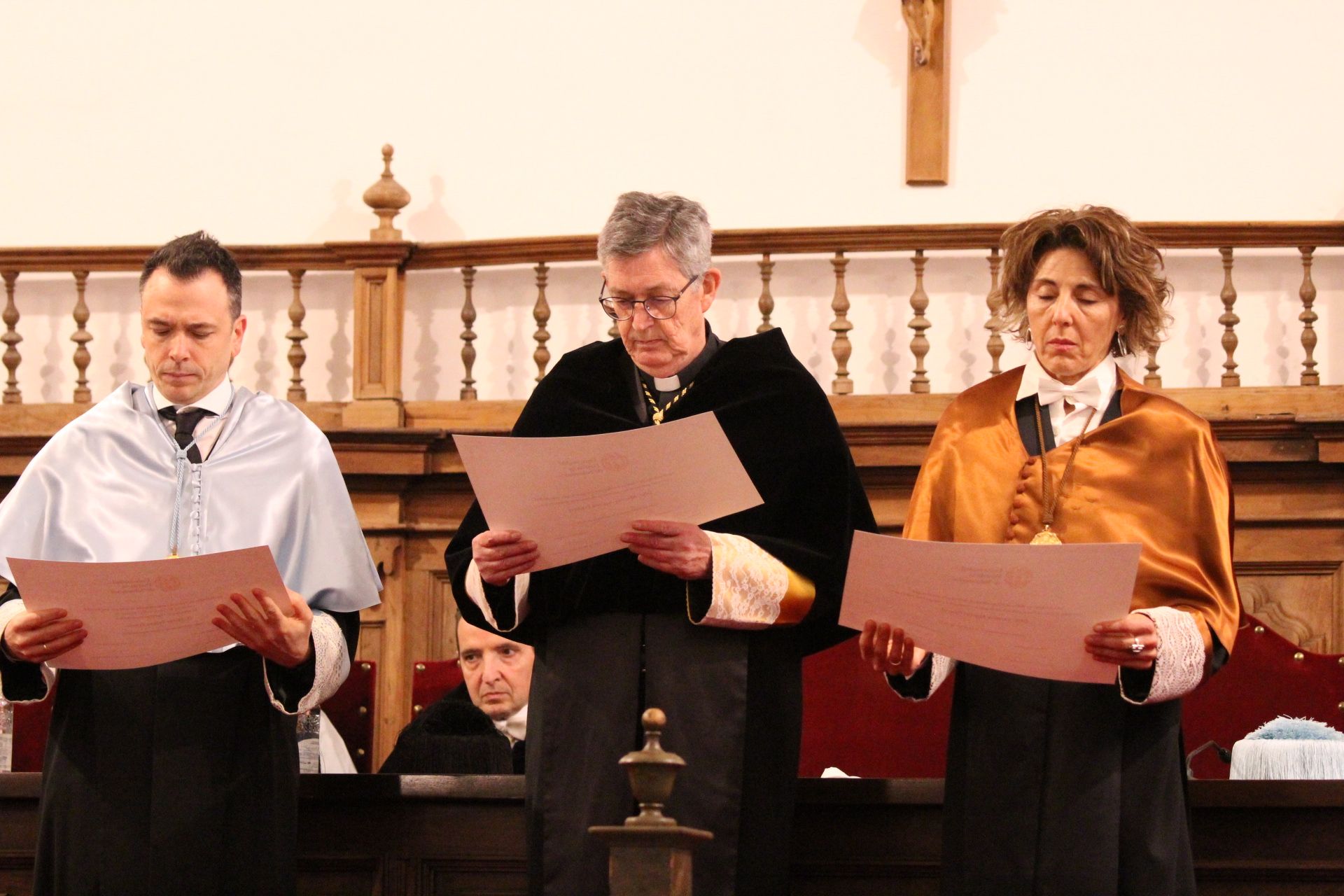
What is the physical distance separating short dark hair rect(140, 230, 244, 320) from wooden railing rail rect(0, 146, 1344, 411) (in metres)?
3.63

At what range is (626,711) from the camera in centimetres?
258

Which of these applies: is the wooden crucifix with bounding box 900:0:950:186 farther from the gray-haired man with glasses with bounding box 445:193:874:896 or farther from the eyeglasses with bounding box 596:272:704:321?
the eyeglasses with bounding box 596:272:704:321

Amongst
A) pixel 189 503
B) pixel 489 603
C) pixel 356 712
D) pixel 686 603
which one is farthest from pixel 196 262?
pixel 356 712

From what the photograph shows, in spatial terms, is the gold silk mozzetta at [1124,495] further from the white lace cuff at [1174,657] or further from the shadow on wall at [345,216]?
the shadow on wall at [345,216]

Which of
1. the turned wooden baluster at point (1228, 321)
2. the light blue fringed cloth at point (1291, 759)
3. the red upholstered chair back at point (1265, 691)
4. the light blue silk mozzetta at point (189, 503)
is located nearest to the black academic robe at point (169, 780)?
the light blue silk mozzetta at point (189, 503)

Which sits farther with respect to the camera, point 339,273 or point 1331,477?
point 339,273

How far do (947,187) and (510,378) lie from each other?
2.11 meters

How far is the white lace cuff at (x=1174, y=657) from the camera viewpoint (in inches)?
93.4

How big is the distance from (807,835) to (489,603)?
721 millimetres

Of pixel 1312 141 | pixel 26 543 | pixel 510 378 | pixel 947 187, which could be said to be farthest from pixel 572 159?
pixel 26 543

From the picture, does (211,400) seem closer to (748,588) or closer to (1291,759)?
(748,588)

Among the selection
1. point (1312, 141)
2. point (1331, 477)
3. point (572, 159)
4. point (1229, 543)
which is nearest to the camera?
point (1229, 543)

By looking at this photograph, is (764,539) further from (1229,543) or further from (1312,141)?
(1312,141)

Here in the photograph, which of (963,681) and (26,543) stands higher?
(26,543)
